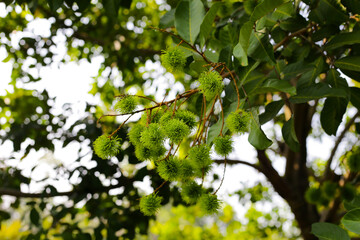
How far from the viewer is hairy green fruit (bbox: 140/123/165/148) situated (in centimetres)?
77

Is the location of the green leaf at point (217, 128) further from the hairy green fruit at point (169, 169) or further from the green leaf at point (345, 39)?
the green leaf at point (345, 39)

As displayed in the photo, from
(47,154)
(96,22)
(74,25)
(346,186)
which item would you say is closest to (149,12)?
(96,22)

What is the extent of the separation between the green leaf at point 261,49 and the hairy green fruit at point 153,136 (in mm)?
318

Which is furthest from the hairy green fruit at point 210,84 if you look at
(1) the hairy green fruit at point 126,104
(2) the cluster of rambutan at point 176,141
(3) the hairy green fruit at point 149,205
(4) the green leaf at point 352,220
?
(4) the green leaf at point 352,220

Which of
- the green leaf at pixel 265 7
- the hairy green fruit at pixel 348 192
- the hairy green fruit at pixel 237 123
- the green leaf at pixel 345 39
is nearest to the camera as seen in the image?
the green leaf at pixel 265 7

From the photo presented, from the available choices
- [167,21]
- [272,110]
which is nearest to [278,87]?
[272,110]

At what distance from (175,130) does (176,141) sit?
3 centimetres

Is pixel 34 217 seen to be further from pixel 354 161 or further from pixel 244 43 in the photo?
pixel 354 161

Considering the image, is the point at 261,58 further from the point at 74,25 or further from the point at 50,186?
the point at 74,25

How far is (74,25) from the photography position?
2.30 metres

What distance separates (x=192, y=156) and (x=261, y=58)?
0.31 m

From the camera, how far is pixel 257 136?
0.85 m

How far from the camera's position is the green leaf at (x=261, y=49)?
2.84ft

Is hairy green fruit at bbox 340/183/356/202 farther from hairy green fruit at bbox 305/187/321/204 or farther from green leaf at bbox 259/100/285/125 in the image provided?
green leaf at bbox 259/100/285/125
